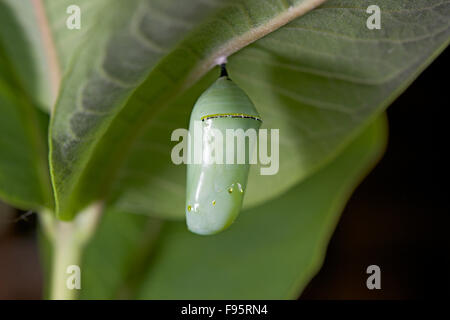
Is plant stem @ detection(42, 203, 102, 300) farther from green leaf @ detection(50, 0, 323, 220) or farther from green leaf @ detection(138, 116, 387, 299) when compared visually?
green leaf @ detection(138, 116, 387, 299)

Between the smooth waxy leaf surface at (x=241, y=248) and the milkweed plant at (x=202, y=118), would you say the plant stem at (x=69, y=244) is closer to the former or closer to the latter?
the milkweed plant at (x=202, y=118)

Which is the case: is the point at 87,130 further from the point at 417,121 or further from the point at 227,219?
the point at 417,121

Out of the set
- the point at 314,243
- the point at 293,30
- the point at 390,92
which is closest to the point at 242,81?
the point at 293,30

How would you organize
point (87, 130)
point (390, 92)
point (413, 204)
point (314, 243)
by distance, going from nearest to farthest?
point (87, 130), point (390, 92), point (314, 243), point (413, 204)

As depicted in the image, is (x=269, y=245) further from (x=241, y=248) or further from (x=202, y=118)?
(x=202, y=118)

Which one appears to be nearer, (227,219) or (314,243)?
(227,219)

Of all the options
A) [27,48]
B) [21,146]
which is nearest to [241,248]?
[21,146]

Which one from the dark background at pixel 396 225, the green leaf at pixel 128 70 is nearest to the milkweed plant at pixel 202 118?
the green leaf at pixel 128 70
